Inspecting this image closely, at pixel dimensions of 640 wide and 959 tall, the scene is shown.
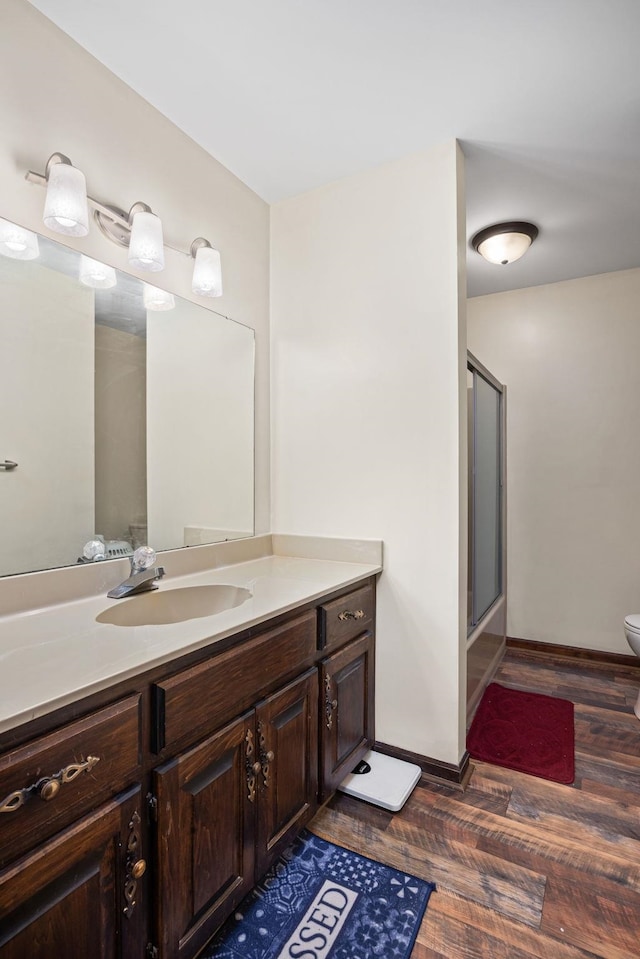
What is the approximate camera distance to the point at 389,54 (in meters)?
1.53

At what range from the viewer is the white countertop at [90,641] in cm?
83

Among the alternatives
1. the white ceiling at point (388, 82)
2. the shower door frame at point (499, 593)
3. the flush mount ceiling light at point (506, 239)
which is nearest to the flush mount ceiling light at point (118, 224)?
the white ceiling at point (388, 82)

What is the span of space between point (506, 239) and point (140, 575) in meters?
2.43

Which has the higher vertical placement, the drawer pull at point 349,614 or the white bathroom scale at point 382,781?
the drawer pull at point 349,614

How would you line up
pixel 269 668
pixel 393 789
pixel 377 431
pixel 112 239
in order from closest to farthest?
pixel 269 668, pixel 112 239, pixel 393 789, pixel 377 431

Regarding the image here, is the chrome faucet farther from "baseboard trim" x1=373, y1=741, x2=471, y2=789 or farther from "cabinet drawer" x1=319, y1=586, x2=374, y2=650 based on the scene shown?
"baseboard trim" x1=373, y1=741, x2=471, y2=789

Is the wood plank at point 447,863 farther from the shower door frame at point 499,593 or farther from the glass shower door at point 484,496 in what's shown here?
the glass shower door at point 484,496

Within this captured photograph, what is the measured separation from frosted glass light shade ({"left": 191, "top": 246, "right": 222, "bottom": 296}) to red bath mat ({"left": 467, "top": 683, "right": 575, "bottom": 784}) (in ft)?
7.27

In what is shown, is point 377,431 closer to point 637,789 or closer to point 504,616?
point 637,789

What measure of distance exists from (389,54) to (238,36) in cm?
47

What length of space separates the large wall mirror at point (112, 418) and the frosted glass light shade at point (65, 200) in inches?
2.5

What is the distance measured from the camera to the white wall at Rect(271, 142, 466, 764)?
6.25 feet

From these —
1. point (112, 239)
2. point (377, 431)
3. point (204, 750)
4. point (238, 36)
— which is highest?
point (238, 36)

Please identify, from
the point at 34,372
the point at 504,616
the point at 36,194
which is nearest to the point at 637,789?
the point at 504,616
